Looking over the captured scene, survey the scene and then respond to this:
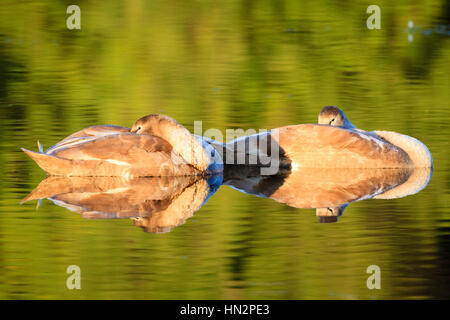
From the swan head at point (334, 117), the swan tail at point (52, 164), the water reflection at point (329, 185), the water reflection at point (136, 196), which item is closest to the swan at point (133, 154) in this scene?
the swan tail at point (52, 164)

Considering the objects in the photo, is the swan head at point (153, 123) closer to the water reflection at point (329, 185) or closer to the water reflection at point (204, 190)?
the water reflection at point (204, 190)

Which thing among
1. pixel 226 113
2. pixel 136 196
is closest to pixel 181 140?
pixel 136 196

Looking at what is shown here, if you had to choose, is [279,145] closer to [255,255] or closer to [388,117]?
[388,117]

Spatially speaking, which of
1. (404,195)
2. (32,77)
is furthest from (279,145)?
(32,77)

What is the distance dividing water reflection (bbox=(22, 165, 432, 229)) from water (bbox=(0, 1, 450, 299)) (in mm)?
188

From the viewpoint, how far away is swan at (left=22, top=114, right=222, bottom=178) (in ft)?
34.4

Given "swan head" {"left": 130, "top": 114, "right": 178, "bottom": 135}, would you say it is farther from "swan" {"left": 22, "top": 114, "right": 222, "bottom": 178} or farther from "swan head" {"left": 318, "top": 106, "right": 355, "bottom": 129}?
"swan head" {"left": 318, "top": 106, "right": 355, "bottom": 129}

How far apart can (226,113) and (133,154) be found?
4019 millimetres

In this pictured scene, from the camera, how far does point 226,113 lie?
14344mm

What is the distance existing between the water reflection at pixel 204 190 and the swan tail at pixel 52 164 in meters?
0.09

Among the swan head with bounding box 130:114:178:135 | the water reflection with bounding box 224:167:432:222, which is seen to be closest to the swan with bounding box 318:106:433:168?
the water reflection with bounding box 224:167:432:222

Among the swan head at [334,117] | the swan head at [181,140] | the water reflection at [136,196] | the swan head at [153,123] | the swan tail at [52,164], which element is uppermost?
the swan head at [334,117]

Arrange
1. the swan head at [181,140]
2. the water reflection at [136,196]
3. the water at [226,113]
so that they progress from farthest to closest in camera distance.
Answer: the swan head at [181,140], the water reflection at [136,196], the water at [226,113]

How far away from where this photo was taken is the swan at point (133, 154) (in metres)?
10.5
